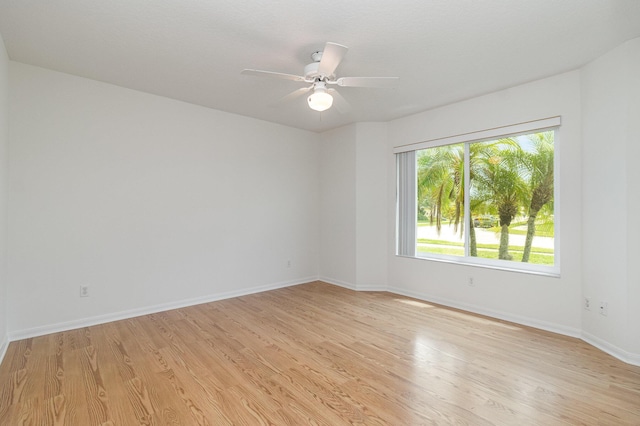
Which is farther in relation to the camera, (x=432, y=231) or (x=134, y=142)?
(x=432, y=231)

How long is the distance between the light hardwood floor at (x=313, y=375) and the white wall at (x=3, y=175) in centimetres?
26

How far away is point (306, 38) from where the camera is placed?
2.43 metres

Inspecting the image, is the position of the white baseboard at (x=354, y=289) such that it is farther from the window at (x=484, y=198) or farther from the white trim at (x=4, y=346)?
the window at (x=484, y=198)

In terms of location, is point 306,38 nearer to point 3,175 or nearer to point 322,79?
point 322,79

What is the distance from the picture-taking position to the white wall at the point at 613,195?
249 cm

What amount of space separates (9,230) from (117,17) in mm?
2206

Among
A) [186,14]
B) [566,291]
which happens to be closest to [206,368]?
[186,14]

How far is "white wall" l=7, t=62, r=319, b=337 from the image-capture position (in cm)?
296

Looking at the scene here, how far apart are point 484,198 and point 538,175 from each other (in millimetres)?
607

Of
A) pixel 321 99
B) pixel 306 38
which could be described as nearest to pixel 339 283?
pixel 321 99

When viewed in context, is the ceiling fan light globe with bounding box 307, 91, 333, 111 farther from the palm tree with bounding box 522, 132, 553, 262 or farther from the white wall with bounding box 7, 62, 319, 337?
the palm tree with bounding box 522, 132, 553, 262

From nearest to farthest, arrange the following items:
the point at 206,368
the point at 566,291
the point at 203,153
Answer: the point at 206,368 → the point at 566,291 → the point at 203,153

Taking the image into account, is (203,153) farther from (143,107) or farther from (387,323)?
(387,323)

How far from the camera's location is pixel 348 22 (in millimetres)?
2225
